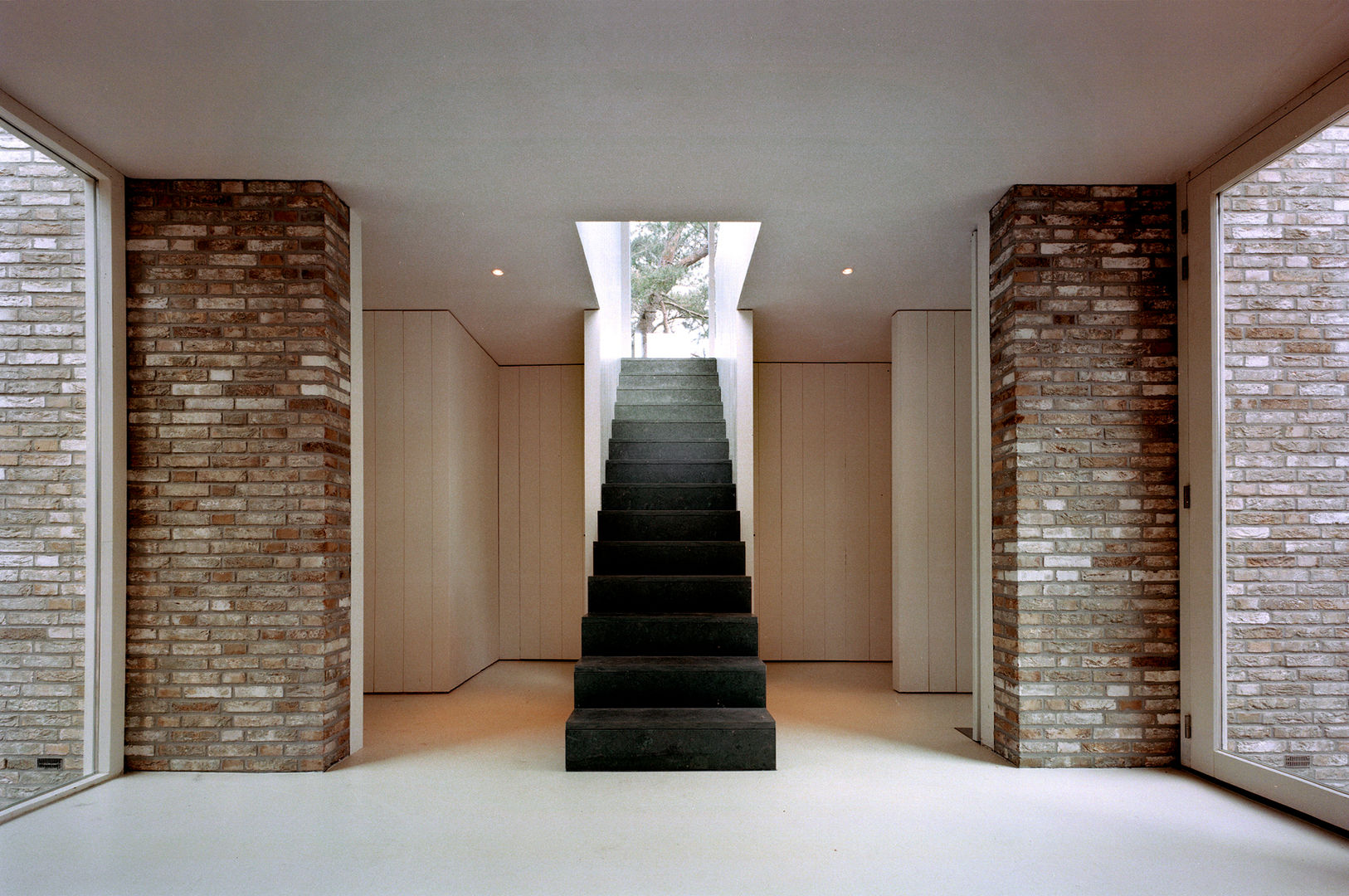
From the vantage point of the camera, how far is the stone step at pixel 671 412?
6.85 metres

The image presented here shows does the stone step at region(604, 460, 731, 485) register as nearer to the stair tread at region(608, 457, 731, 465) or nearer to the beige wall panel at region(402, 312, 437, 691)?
the stair tread at region(608, 457, 731, 465)

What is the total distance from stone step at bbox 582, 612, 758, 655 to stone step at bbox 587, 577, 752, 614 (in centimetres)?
27

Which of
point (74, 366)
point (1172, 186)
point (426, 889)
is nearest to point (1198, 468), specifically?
point (1172, 186)

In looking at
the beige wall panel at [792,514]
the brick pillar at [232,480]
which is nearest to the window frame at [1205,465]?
the beige wall panel at [792,514]

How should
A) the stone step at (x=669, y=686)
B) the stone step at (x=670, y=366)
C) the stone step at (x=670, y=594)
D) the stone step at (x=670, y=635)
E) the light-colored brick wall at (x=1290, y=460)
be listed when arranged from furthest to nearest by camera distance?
the stone step at (x=670, y=366)
the stone step at (x=670, y=594)
the stone step at (x=670, y=635)
the stone step at (x=669, y=686)
the light-colored brick wall at (x=1290, y=460)

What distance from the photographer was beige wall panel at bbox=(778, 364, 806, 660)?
7055mm

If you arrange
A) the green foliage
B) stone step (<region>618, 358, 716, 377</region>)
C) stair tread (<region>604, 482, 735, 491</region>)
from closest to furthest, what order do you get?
stair tread (<region>604, 482, 735, 491</region>)
stone step (<region>618, 358, 716, 377</region>)
the green foliage

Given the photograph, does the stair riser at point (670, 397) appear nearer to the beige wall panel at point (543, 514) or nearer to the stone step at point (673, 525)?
the beige wall panel at point (543, 514)

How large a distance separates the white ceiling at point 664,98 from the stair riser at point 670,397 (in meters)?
2.66

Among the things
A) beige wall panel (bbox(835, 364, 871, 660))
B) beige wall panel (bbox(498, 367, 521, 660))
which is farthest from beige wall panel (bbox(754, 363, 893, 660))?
beige wall panel (bbox(498, 367, 521, 660))

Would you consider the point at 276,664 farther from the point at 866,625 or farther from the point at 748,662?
the point at 866,625

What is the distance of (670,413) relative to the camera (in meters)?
6.95

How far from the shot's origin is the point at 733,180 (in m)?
3.76

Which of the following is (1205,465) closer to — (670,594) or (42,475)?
(670,594)
